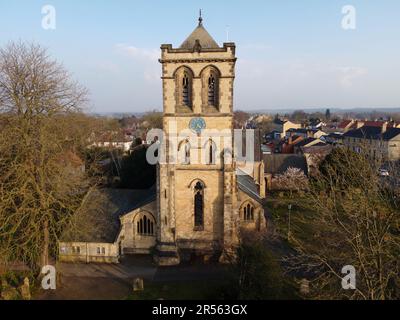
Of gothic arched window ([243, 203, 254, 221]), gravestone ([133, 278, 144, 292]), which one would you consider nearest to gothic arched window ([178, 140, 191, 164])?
gothic arched window ([243, 203, 254, 221])

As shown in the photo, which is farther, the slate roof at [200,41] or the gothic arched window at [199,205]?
the gothic arched window at [199,205]

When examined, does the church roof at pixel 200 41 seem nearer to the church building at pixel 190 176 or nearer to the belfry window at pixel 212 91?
the church building at pixel 190 176

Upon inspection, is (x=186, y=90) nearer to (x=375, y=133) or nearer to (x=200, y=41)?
(x=200, y=41)

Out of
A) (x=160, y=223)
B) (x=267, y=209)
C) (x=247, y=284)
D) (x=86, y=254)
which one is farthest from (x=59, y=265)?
(x=267, y=209)

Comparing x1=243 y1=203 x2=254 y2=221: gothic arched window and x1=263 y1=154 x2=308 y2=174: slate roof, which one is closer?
x1=243 y1=203 x2=254 y2=221: gothic arched window

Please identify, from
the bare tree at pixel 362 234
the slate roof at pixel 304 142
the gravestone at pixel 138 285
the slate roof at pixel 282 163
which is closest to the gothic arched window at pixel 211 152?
the bare tree at pixel 362 234

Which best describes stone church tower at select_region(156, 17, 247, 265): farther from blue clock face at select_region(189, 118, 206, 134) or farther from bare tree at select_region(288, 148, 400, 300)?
bare tree at select_region(288, 148, 400, 300)
